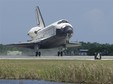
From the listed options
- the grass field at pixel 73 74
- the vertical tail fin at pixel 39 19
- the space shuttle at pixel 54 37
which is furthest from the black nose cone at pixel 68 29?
the grass field at pixel 73 74

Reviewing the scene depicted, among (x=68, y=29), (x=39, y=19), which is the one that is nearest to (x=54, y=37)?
(x=68, y=29)

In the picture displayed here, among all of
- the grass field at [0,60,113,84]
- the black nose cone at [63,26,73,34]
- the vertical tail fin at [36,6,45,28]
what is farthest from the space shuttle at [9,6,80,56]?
the grass field at [0,60,113,84]

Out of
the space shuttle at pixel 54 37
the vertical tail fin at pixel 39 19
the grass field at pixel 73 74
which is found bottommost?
the grass field at pixel 73 74

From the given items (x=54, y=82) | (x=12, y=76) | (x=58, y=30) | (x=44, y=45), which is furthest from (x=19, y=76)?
(x=44, y=45)

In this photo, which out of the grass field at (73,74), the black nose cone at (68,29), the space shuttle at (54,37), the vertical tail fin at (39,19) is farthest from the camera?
the vertical tail fin at (39,19)

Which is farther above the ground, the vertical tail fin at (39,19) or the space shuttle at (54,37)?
the vertical tail fin at (39,19)

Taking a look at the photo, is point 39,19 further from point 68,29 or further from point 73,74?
point 73,74

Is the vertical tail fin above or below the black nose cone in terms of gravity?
above

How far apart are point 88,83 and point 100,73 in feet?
2.54

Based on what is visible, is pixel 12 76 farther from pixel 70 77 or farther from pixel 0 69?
pixel 70 77

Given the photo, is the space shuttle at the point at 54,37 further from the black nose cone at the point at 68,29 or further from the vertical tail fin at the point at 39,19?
the vertical tail fin at the point at 39,19

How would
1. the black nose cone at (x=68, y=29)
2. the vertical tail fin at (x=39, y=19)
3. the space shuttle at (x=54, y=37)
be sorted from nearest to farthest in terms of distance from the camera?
the black nose cone at (x=68, y=29), the space shuttle at (x=54, y=37), the vertical tail fin at (x=39, y=19)

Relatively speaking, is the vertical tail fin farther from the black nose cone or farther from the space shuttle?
the black nose cone

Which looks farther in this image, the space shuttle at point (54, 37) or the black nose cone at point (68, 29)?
the space shuttle at point (54, 37)
